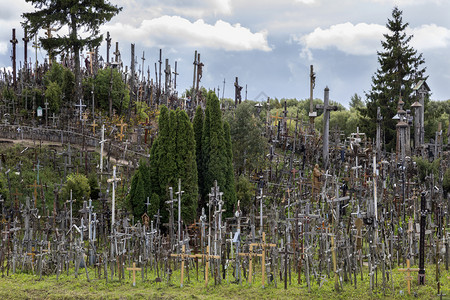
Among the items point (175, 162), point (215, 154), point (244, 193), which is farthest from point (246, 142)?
point (175, 162)

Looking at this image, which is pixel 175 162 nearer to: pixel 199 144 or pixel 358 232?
pixel 199 144

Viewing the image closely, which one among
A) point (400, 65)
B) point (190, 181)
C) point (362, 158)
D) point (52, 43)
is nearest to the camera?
point (190, 181)

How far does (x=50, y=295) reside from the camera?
14.4m

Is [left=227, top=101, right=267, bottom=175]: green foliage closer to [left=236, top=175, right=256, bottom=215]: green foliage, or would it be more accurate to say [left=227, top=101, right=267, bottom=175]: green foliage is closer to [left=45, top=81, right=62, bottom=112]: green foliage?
[left=236, top=175, right=256, bottom=215]: green foliage

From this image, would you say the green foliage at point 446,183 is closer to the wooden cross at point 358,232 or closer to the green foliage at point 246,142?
the green foliage at point 246,142

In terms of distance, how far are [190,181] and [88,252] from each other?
5324 millimetres

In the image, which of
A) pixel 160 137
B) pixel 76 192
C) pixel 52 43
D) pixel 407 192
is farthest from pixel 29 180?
pixel 407 192

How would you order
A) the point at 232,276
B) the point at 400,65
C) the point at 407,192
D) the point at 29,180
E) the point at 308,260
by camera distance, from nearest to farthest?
the point at 308,260 < the point at 232,276 < the point at 407,192 < the point at 29,180 < the point at 400,65

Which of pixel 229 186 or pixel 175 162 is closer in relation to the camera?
pixel 175 162

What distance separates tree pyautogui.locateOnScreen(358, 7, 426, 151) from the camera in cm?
3744

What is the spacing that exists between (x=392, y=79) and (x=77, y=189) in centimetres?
2432

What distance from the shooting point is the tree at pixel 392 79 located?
123ft

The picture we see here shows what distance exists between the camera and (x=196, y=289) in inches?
575

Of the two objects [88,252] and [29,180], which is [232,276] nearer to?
[88,252]
